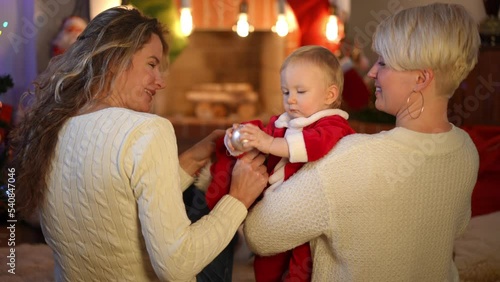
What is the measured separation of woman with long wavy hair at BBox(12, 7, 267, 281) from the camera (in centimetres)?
128

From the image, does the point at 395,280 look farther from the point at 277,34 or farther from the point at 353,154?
the point at 277,34

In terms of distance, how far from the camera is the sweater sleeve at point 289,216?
1296 millimetres

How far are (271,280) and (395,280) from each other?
12.4 inches

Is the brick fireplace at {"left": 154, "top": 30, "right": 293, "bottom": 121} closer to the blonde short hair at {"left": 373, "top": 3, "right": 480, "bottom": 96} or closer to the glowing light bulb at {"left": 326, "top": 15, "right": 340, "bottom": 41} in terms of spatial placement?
the glowing light bulb at {"left": 326, "top": 15, "right": 340, "bottom": 41}

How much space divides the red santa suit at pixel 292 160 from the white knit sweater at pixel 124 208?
14 cm

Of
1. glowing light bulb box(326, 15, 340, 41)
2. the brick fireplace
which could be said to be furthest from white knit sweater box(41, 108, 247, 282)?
the brick fireplace

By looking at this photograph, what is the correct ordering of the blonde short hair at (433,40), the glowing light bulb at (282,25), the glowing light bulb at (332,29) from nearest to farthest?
the blonde short hair at (433,40) < the glowing light bulb at (332,29) < the glowing light bulb at (282,25)

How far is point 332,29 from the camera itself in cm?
503

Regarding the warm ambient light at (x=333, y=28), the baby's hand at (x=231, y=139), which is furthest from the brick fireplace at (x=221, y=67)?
the baby's hand at (x=231, y=139)

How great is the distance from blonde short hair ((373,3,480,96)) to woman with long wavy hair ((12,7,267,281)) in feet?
1.34

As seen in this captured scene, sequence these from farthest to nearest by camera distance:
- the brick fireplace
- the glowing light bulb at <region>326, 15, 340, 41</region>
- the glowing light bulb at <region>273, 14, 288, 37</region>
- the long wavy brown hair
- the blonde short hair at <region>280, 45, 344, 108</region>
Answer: the brick fireplace < the glowing light bulb at <region>273, 14, 288, 37</region> < the glowing light bulb at <region>326, 15, 340, 41</region> < the blonde short hair at <region>280, 45, 344, 108</region> < the long wavy brown hair

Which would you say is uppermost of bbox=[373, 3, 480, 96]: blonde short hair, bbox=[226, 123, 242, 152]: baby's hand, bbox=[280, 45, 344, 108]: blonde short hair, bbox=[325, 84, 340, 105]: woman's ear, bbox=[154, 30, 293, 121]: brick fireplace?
bbox=[373, 3, 480, 96]: blonde short hair

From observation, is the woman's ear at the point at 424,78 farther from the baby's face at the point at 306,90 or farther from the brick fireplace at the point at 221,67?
the brick fireplace at the point at 221,67

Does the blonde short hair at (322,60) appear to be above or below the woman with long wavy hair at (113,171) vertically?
above
